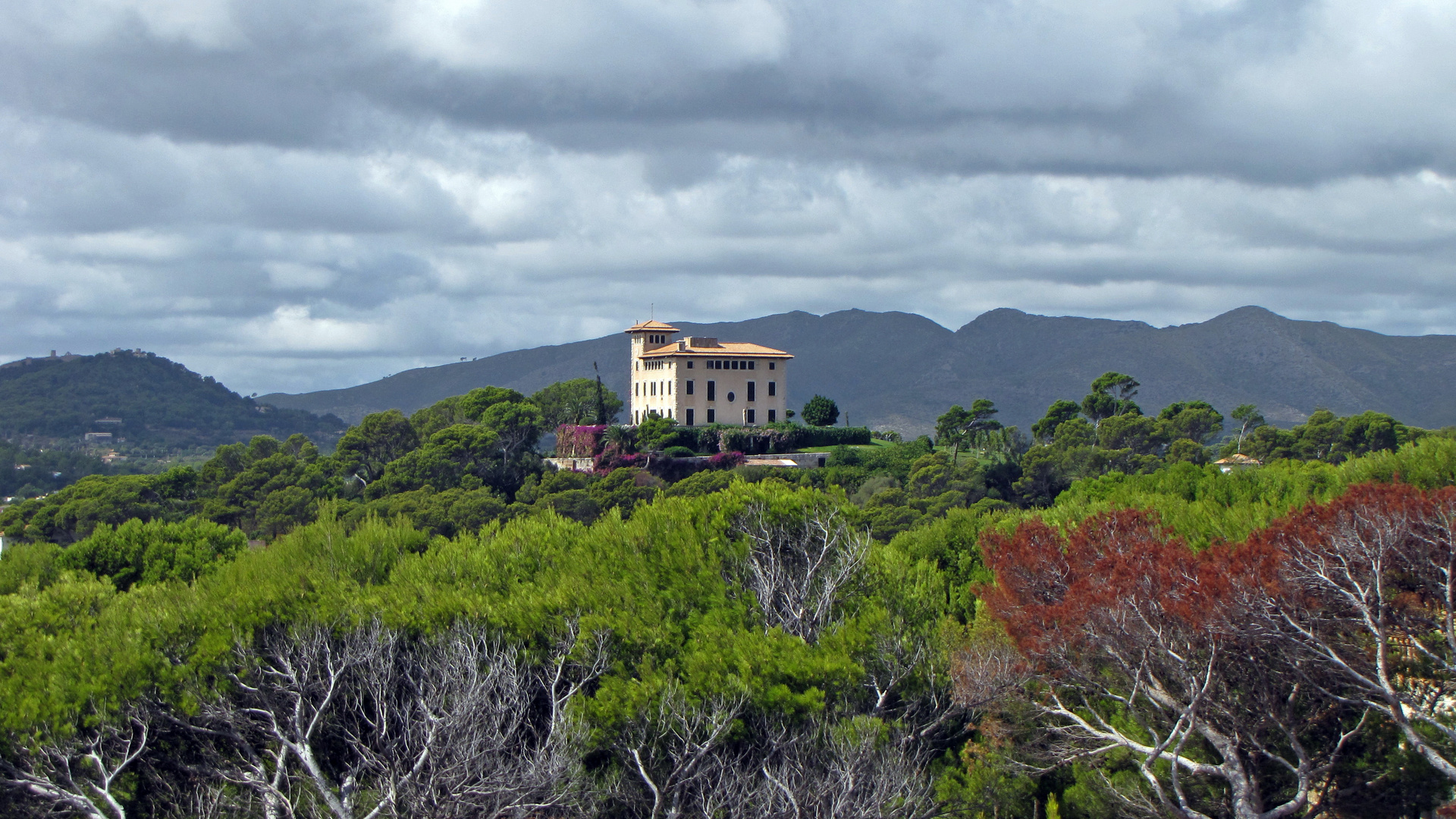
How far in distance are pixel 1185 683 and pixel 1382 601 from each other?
2.63 meters

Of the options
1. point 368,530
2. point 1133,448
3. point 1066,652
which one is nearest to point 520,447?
point 1133,448

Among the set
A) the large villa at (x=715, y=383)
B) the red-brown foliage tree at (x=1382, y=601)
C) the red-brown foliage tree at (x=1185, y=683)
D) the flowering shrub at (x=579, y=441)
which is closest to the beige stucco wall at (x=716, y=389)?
the large villa at (x=715, y=383)

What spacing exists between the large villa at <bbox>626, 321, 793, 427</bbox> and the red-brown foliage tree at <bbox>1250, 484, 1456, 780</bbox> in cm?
5466

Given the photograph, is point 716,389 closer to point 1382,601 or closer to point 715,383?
point 715,383

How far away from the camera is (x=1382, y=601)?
15602 millimetres

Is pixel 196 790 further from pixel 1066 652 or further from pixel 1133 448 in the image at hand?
pixel 1133 448

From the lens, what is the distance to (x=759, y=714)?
707 inches

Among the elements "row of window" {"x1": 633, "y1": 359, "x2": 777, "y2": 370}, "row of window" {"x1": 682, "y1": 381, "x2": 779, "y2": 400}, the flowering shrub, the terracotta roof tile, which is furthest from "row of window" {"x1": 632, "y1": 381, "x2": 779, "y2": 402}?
the flowering shrub

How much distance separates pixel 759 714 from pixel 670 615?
3175mm

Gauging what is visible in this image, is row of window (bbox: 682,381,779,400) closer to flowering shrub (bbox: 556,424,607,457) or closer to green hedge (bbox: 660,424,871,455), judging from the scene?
green hedge (bbox: 660,424,871,455)

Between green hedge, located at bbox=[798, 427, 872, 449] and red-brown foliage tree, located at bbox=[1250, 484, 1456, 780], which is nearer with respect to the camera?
red-brown foliage tree, located at bbox=[1250, 484, 1456, 780]

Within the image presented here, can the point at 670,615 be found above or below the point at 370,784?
above

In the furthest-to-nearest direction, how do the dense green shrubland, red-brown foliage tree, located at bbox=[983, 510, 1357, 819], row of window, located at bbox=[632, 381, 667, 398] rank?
1. row of window, located at bbox=[632, 381, 667, 398]
2. the dense green shrubland
3. red-brown foliage tree, located at bbox=[983, 510, 1357, 819]

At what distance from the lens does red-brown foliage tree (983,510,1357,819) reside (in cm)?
1595
